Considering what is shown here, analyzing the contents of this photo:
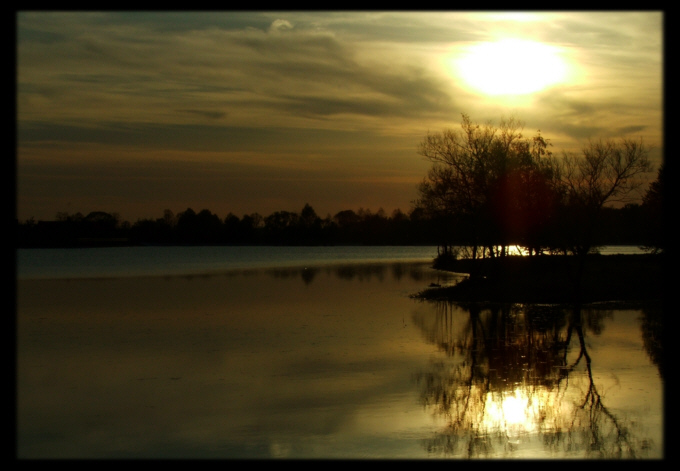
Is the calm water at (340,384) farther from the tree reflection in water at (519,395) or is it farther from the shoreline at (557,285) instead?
the shoreline at (557,285)

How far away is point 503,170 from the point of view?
45344mm

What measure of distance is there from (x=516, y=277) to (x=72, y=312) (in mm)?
29486

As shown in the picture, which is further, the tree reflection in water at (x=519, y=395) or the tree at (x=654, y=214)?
the tree at (x=654, y=214)

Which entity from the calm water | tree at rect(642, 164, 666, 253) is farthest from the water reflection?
the calm water

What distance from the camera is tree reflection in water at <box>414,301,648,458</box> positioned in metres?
11.7

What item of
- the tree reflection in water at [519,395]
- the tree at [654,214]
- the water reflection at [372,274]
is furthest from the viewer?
the water reflection at [372,274]

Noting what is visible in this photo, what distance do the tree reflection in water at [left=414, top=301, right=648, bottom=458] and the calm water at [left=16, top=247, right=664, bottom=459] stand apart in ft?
0.17

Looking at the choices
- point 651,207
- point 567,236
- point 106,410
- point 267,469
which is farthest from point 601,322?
point 267,469

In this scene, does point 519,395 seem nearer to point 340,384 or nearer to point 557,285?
point 340,384

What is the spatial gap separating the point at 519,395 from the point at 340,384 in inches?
168

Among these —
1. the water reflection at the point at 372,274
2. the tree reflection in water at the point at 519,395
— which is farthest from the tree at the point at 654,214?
the water reflection at the point at 372,274

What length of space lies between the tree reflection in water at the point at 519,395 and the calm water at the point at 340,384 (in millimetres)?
51

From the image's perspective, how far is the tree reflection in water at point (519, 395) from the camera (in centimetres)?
1169
